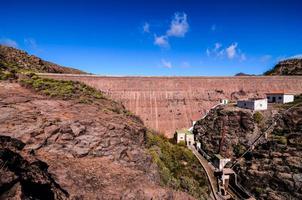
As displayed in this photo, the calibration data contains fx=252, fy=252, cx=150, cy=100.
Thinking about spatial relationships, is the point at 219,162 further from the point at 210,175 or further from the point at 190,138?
the point at 190,138

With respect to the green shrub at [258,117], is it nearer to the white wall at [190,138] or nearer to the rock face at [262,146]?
the rock face at [262,146]

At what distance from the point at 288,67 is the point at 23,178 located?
76.1m

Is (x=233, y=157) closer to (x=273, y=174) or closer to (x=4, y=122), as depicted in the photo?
(x=273, y=174)

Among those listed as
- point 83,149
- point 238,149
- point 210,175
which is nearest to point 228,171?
point 210,175

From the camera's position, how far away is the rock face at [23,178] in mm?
5302

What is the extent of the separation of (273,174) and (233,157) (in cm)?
659

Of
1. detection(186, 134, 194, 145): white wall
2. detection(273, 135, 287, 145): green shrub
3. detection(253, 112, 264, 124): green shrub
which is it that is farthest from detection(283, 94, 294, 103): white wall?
detection(186, 134, 194, 145): white wall

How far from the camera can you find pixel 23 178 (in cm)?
573

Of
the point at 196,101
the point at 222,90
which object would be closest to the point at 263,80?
the point at 222,90

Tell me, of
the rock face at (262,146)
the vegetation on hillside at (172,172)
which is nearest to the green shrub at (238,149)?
the rock face at (262,146)

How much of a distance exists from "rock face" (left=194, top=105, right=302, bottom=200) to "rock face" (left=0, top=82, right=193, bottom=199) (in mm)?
19788

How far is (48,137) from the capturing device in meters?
8.63

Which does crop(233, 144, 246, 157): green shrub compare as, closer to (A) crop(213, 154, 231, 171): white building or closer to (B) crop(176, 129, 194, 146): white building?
(A) crop(213, 154, 231, 171): white building

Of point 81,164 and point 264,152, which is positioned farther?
point 264,152
